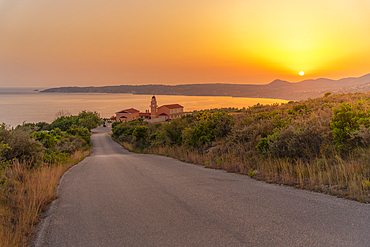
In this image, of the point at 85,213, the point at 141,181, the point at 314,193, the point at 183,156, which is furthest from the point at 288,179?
the point at 183,156

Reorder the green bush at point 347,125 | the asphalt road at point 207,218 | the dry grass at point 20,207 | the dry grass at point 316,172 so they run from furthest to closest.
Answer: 1. the green bush at point 347,125
2. the dry grass at point 316,172
3. the dry grass at point 20,207
4. the asphalt road at point 207,218

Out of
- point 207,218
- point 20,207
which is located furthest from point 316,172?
point 20,207

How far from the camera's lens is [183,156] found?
12.3m

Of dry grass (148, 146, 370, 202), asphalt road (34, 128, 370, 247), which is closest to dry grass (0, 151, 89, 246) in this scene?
asphalt road (34, 128, 370, 247)

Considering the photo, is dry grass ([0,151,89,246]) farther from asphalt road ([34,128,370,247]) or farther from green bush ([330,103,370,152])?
green bush ([330,103,370,152])

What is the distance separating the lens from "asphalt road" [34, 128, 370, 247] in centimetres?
312

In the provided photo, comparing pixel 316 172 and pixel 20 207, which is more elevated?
pixel 316 172

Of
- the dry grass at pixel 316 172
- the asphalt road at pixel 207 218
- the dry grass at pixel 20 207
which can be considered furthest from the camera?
the dry grass at pixel 316 172

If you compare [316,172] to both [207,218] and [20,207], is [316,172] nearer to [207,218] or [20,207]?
[207,218]

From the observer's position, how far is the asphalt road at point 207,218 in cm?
312

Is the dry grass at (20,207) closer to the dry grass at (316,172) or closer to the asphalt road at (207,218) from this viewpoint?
the asphalt road at (207,218)

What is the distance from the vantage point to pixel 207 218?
385 cm

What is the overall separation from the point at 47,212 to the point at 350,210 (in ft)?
19.0

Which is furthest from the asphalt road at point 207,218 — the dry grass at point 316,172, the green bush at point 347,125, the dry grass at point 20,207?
the green bush at point 347,125
